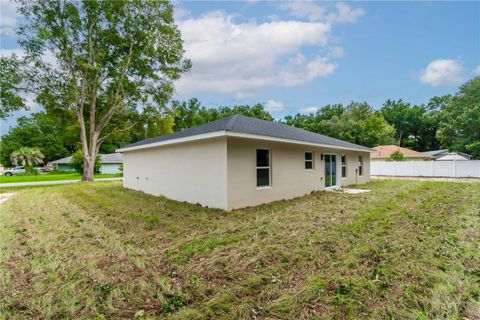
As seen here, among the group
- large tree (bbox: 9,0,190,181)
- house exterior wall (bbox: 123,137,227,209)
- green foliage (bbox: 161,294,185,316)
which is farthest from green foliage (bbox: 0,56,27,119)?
green foliage (bbox: 161,294,185,316)

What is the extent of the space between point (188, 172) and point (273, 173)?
294 centimetres

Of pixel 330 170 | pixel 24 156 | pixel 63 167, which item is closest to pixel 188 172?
pixel 330 170

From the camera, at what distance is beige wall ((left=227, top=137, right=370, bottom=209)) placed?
6777mm

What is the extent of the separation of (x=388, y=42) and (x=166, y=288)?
14451 millimetres

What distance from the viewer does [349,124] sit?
31.7 m

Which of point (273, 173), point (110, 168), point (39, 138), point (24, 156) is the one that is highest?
point (39, 138)

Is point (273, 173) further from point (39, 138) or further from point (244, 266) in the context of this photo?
point (39, 138)

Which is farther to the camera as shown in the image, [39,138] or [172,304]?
[39,138]

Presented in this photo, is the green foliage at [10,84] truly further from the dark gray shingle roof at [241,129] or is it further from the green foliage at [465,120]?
the green foliage at [465,120]

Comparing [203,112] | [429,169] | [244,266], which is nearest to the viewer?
[244,266]

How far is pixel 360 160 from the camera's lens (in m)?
14.4

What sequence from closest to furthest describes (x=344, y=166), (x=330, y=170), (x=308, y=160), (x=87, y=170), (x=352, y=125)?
1. (x=308, y=160)
2. (x=330, y=170)
3. (x=344, y=166)
4. (x=87, y=170)
5. (x=352, y=125)

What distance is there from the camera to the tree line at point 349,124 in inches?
1016

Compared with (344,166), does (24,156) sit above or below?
above
